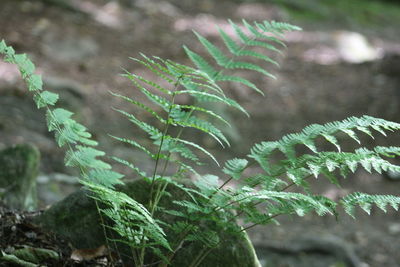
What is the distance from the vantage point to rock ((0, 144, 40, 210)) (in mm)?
2879

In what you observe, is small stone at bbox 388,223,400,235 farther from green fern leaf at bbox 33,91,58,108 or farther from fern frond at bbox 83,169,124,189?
green fern leaf at bbox 33,91,58,108

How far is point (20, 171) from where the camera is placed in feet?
9.63

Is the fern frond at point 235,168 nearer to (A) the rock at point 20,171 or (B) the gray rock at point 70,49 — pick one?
(A) the rock at point 20,171

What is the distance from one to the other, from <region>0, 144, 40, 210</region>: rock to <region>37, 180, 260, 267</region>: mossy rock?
765mm

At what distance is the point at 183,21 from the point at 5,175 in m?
5.99

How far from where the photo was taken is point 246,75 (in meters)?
7.05

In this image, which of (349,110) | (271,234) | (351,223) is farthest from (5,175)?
(349,110)

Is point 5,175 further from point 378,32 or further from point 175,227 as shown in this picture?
point 378,32

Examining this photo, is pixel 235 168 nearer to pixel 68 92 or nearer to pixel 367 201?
pixel 367 201

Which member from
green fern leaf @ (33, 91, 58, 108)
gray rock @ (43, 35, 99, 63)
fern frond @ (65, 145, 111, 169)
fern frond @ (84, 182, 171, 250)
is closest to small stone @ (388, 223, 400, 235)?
fern frond @ (84, 182, 171, 250)

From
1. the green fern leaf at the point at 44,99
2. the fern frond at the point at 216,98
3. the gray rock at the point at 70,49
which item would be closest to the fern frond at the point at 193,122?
the fern frond at the point at 216,98

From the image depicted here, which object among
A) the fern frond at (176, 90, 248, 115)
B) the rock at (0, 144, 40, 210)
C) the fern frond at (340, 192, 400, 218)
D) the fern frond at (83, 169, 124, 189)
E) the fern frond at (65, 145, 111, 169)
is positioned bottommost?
the rock at (0, 144, 40, 210)

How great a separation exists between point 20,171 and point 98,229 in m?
1.06

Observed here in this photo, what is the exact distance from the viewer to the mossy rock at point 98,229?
203cm
